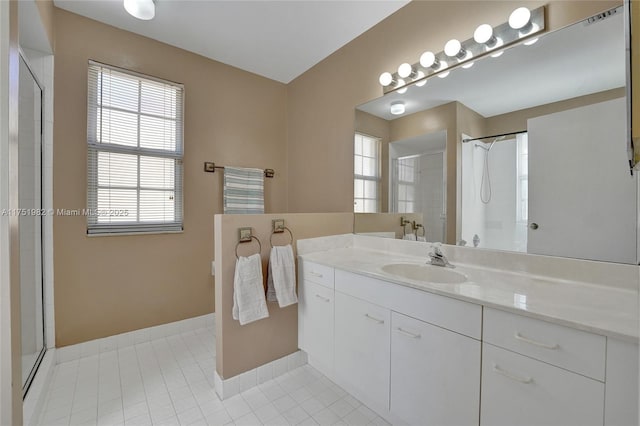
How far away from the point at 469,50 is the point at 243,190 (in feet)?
7.02

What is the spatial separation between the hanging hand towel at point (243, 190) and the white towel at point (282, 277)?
3.52 feet

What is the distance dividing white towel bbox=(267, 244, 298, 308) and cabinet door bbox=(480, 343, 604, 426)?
3.72 feet

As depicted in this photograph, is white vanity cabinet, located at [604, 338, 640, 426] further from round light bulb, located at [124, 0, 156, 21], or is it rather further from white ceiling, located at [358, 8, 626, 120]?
round light bulb, located at [124, 0, 156, 21]

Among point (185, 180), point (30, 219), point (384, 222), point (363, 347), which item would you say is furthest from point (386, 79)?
point (30, 219)

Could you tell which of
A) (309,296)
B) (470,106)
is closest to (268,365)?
(309,296)

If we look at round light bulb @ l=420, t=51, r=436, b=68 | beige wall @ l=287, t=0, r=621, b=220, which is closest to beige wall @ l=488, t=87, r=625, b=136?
beige wall @ l=287, t=0, r=621, b=220

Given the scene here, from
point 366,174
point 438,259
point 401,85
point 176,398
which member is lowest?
point 176,398

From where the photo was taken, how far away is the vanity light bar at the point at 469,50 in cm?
133

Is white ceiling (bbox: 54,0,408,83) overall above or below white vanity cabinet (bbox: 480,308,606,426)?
above

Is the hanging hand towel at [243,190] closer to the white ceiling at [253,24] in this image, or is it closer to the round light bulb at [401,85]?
the white ceiling at [253,24]

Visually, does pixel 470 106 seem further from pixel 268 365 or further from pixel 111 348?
pixel 111 348

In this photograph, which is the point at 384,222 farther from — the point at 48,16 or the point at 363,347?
the point at 48,16

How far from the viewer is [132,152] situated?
2209 mm

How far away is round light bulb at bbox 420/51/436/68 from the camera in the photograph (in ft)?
5.58
